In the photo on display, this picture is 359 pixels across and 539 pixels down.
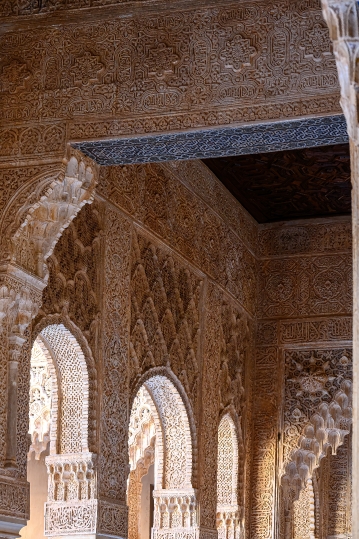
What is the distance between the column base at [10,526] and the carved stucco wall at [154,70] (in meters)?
2.07

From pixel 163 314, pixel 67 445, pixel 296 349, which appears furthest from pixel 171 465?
pixel 296 349

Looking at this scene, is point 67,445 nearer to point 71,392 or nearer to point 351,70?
point 71,392

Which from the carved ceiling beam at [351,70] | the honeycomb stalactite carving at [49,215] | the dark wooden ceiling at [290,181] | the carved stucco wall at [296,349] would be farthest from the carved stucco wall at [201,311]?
the carved ceiling beam at [351,70]

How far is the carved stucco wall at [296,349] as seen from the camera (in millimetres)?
11703

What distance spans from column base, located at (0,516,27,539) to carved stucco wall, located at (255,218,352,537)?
558cm

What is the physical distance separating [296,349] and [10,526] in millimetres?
6020

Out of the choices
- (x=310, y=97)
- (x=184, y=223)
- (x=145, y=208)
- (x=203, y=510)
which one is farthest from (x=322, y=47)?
(x=203, y=510)

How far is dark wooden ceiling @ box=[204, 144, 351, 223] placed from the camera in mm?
10367

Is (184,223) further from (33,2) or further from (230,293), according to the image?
(33,2)

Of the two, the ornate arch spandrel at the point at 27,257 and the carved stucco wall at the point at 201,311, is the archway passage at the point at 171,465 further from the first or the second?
the ornate arch spandrel at the point at 27,257

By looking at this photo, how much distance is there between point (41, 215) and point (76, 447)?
1.89 meters

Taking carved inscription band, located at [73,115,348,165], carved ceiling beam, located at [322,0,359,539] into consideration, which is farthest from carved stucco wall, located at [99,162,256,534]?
carved ceiling beam, located at [322,0,359,539]

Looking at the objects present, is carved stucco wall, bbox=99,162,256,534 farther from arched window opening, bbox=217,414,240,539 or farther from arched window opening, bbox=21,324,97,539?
arched window opening, bbox=21,324,97,539

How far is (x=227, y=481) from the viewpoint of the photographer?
11398 mm
